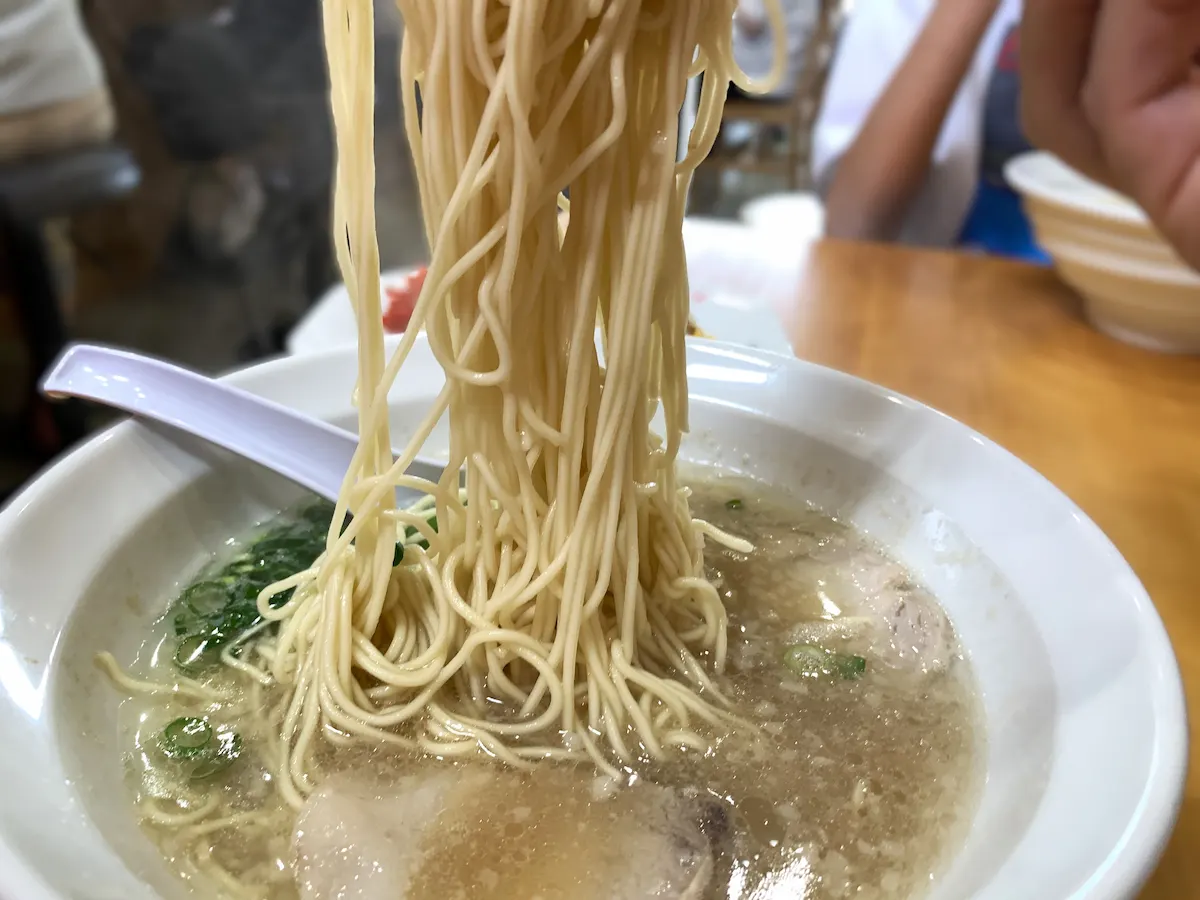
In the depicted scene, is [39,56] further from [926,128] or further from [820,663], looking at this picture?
[820,663]

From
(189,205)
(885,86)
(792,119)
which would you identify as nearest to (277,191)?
(189,205)

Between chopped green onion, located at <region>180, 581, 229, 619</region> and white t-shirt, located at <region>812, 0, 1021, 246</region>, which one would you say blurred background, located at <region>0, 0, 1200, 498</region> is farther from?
chopped green onion, located at <region>180, 581, 229, 619</region>

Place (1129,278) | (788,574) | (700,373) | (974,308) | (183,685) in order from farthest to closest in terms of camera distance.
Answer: (974,308), (1129,278), (700,373), (788,574), (183,685)

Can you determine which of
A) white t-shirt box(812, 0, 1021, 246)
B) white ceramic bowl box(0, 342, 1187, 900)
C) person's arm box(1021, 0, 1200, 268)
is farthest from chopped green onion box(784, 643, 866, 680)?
white t-shirt box(812, 0, 1021, 246)

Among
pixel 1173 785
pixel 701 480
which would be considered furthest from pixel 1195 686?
pixel 701 480

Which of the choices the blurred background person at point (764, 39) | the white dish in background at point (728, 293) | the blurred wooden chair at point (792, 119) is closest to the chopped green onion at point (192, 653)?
the white dish in background at point (728, 293)

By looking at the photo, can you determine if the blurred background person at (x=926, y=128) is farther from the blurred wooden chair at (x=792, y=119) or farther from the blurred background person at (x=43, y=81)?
the blurred background person at (x=43, y=81)

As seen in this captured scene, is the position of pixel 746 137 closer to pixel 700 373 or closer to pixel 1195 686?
pixel 700 373

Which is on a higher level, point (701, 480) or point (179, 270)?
point (701, 480)
